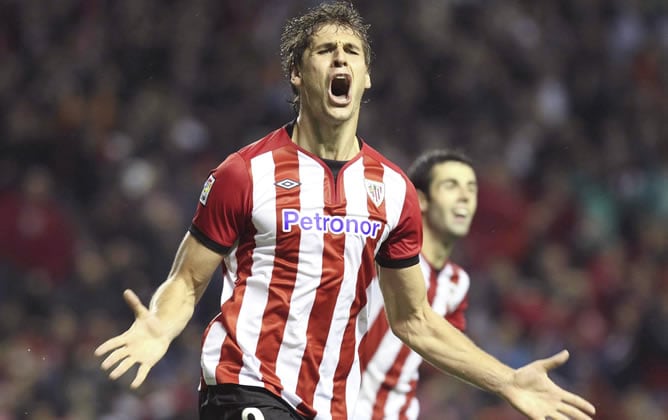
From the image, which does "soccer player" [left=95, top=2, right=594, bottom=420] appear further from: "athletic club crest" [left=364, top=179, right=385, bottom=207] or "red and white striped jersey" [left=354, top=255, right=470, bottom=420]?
"red and white striped jersey" [left=354, top=255, right=470, bottom=420]

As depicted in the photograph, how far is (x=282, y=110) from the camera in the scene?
9.61 metres

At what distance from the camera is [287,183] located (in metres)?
3.76

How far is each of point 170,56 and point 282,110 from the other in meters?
1.12

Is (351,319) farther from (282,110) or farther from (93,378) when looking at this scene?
(282,110)

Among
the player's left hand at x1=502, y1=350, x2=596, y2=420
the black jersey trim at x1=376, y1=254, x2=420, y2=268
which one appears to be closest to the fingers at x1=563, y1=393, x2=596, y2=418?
the player's left hand at x1=502, y1=350, x2=596, y2=420

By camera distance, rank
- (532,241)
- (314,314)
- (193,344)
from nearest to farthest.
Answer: (314,314), (193,344), (532,241)

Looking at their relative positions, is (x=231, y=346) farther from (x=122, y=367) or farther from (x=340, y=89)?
(x=340, y=89)

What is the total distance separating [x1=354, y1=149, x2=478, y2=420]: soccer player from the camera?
5094mm

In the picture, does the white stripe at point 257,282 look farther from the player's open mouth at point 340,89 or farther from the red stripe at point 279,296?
the player's open mouth at point 340,89

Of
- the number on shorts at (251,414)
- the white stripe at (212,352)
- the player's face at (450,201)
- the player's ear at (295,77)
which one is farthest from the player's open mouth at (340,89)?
the player's face at (450,201)

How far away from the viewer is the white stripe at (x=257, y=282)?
369 centimetres

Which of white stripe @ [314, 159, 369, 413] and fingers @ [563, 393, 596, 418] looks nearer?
fingers @ [563, 393, 596, 418]

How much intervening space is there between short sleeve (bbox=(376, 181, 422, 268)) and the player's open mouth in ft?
1.30

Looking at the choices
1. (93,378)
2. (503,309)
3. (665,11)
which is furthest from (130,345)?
(665,11)
